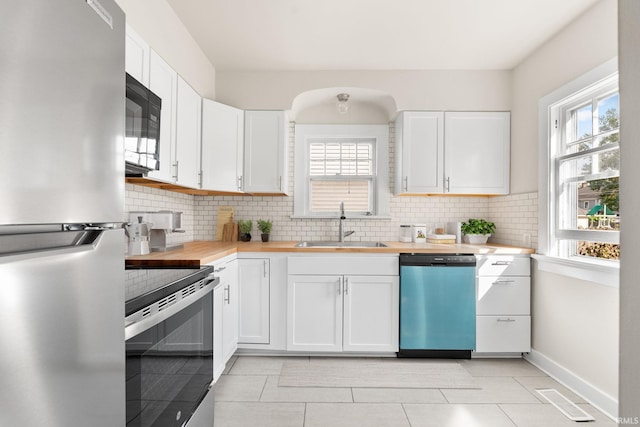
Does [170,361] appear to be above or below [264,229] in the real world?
below

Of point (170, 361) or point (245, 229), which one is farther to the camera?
point (245, 229)

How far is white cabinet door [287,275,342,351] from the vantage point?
2.93 metres

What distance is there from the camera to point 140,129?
1.74 metres

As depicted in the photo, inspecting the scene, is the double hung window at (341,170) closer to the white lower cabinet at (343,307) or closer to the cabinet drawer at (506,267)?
the white lower cabinet at (343,307)

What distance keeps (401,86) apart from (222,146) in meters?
1.82

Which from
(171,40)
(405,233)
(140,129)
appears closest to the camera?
(140,129)

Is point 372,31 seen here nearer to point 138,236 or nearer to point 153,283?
point 138,236

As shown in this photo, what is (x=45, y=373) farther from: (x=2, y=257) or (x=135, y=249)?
(x=135, y=249)

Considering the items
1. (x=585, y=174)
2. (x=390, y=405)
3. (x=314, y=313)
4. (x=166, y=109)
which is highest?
(x=166, y=109)

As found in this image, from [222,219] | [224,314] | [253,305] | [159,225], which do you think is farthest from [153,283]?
[222,219]

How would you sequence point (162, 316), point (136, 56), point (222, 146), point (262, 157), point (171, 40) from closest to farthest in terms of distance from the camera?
point (162, 316), point (136, 56), point (171, 40), point (222, 146), point (262, 157)

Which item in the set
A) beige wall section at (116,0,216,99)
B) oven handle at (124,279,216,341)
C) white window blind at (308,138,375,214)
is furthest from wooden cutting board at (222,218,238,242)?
oven handle at (124,279,216,341)

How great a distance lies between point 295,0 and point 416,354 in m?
2.88

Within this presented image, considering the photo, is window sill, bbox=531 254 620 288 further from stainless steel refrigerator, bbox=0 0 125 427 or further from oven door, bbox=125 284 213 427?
stainless steel refrigerator, bbox=0 0 125 427
